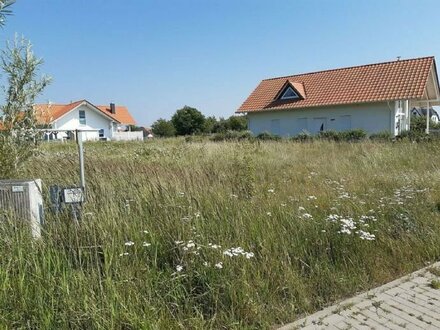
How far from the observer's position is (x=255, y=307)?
3023 millimetres

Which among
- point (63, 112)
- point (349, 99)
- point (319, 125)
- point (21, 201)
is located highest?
point (63, 112)

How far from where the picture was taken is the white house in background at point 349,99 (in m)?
26.0

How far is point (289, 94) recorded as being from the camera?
106ft

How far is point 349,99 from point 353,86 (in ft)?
6.10

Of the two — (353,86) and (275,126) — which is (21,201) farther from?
(275,126)

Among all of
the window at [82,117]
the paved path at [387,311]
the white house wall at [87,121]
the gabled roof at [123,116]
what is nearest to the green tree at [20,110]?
the paved path at [387,311]

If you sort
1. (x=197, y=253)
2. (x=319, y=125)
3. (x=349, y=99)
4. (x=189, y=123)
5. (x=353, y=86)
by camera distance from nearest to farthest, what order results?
1. (x=197, y=253)
2. (x=349, y=99)
3. (x=353, y=86)
4. (x=319, y=125)
5. (x=189, y=123)

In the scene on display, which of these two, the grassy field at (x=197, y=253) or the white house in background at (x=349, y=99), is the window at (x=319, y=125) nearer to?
the white house in background at (x=349, y=99)

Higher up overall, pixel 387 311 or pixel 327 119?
pixel 327 119

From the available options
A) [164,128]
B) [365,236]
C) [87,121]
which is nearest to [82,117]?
[87,121]

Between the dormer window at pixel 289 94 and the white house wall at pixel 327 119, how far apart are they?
1.40 m

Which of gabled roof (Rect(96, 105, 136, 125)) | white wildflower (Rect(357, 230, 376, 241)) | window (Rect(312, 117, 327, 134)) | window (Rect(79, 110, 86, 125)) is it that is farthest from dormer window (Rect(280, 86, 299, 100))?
gabled roof (Rect(96, 105, 136, 125))

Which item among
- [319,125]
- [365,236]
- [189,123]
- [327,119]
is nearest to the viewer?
[365,236]

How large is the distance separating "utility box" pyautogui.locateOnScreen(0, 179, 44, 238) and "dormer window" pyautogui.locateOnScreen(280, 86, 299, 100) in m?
30.2
